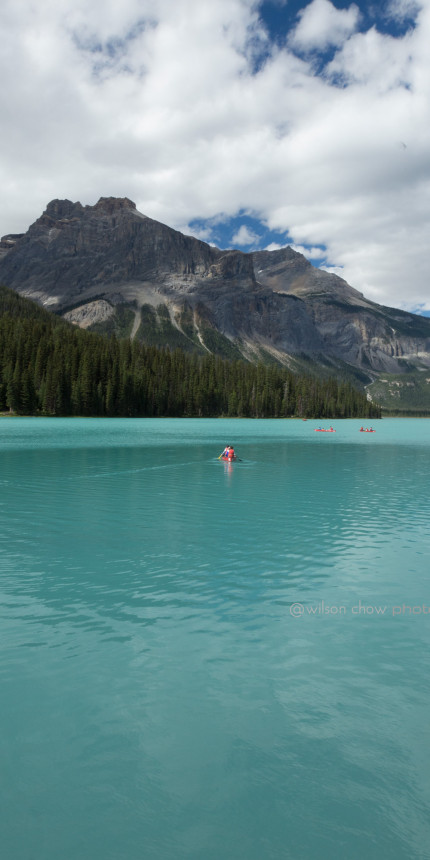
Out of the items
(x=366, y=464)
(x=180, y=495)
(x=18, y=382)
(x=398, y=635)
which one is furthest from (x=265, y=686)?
(x=18, y=382)

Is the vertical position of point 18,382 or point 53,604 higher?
point 18,382

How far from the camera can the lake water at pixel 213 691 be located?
26.5 feet

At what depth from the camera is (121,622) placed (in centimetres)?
1558

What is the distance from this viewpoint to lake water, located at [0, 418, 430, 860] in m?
8.09

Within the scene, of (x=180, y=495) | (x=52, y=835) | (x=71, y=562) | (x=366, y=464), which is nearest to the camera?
(x=52, y=835)

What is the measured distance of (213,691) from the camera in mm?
11969

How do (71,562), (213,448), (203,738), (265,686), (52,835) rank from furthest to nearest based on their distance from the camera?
(213,448) < (71,562) < (265,686) < (203,738) < (52,835)

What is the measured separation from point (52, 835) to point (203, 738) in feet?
10.7

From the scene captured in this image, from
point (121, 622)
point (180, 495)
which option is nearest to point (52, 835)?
point (121, 622)

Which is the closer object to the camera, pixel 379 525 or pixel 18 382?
pixel 379 525

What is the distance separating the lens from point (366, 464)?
207 feet

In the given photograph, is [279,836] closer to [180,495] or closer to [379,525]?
[379,525]

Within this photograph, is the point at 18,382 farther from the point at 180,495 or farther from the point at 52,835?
the point at 52,835

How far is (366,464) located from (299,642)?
167ft
